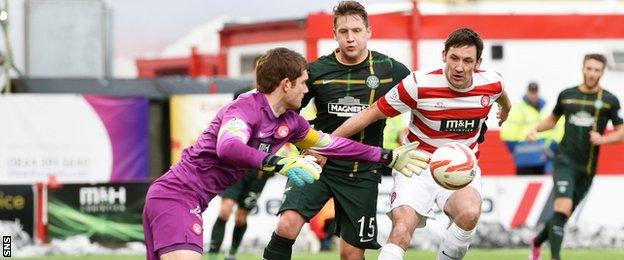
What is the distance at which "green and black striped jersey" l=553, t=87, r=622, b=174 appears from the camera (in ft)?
49.4

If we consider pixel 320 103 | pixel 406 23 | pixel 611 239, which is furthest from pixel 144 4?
pixel 320 103

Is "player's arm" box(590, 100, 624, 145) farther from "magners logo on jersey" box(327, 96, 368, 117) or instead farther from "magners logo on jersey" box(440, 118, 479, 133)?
"magners logo on jersey" box(327, 96, 368, 117)

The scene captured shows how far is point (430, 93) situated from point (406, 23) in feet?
39.3

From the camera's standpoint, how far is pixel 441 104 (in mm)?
10828

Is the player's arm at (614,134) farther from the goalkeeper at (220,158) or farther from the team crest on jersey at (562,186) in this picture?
the goalkeeper at (220,158)

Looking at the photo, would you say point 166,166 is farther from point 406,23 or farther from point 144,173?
point 406,23

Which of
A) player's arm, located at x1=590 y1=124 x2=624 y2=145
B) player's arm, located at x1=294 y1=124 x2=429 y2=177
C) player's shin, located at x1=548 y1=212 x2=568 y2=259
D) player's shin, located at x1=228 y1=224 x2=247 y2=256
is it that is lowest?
player's shin, located at x1=228 y1=224 x2=247 y2=256

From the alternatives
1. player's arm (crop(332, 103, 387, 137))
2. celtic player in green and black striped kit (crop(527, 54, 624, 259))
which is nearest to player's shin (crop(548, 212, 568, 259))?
celtic player in green and black striped kit (crop(527, 54, 624, 259))

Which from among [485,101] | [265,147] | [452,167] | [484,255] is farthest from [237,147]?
[484,255]

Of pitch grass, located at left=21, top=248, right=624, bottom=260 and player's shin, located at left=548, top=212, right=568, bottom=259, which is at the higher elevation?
player's shin, located at left=548, top=212, right=568, bottom=259

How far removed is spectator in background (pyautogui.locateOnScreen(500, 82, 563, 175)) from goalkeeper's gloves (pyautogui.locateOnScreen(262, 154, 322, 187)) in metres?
11.5

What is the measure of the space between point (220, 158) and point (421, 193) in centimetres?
215

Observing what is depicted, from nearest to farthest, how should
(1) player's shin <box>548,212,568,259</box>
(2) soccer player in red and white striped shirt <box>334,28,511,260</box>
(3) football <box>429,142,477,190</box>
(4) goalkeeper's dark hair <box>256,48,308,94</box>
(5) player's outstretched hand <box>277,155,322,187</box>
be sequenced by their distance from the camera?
(5) player's outstretched hand <box>277,155,322,187</box> → (4) goalkeeper's dark hair <box>256,48,308,94</box> → (3) football <box>429,142,477,190</box> → (2) soccer player in red and white striped shirt <box>334,28,511,260</box> → (1) player's shin <box>548,212,568,259</box>

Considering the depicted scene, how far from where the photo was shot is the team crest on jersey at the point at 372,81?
36.6ft
